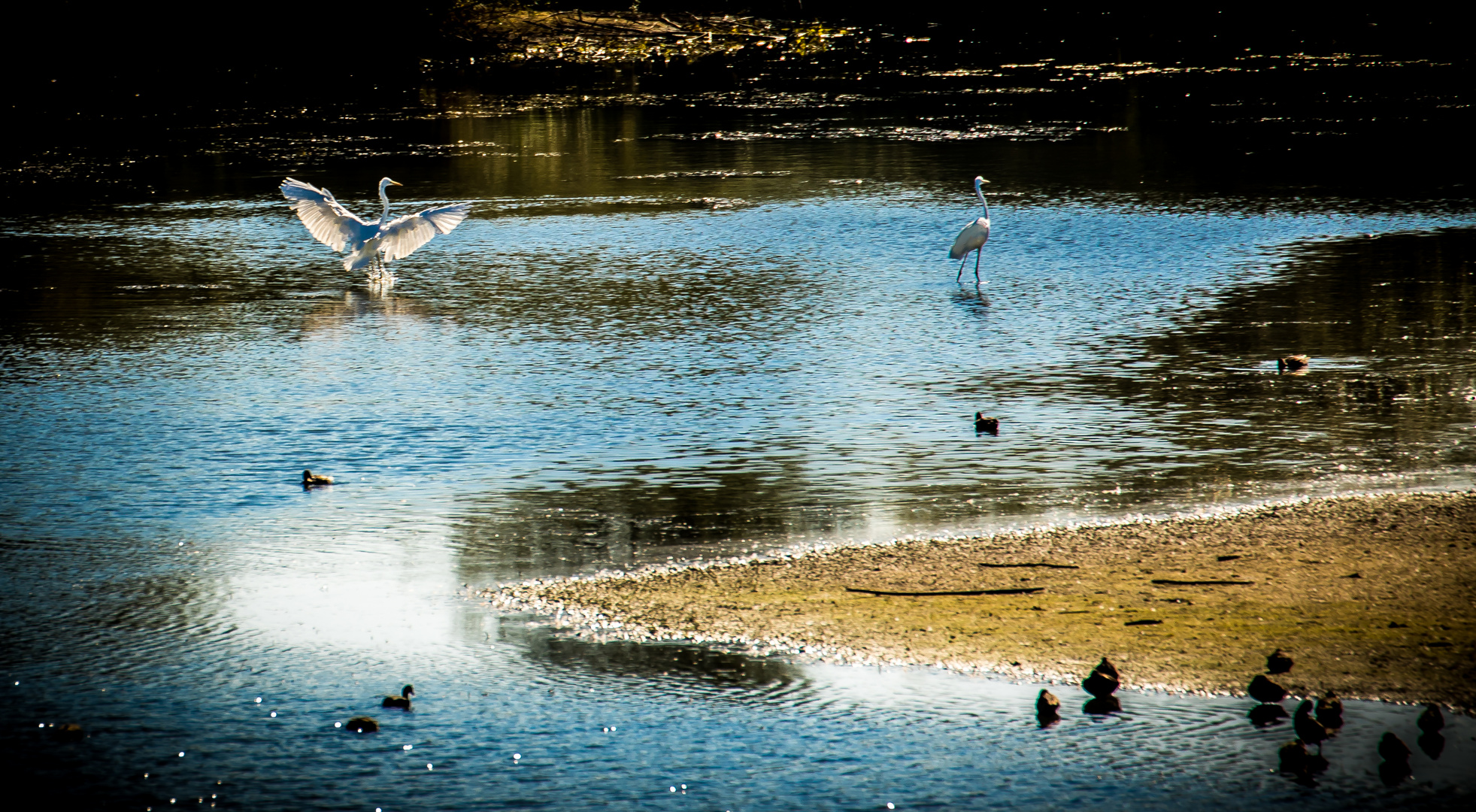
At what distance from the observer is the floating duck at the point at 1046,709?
6941 mm

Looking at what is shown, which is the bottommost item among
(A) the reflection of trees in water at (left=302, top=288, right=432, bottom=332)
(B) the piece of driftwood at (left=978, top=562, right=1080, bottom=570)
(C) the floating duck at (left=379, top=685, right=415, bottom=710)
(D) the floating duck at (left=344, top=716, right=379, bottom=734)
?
(D) the floating duck at (left=344, top=716, right=379, bottom=734)

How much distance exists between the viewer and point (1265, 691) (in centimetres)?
688

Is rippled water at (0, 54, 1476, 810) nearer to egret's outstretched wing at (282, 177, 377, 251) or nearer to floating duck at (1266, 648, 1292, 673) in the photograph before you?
floating duck at (1266, 648, 1292, 673)

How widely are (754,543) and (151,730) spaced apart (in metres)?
3.77

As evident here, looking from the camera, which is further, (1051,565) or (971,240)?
(971,240)

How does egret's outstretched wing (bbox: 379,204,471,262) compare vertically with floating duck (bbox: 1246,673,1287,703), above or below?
above

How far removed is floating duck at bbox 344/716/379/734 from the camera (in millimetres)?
7055

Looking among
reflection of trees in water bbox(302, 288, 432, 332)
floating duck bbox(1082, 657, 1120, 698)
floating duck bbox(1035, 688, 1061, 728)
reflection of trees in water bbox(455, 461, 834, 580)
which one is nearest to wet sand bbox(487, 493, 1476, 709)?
floating duck bbox(1082, 657, 1120, 698)

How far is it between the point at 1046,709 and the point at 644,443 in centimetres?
555

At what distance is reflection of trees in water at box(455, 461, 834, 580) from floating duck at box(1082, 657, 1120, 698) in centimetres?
290

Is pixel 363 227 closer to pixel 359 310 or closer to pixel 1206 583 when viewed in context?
pixel 359 310

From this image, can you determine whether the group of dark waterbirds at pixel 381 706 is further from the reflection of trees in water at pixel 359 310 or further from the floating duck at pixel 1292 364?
the reflection of trees in water at pixel 359 310

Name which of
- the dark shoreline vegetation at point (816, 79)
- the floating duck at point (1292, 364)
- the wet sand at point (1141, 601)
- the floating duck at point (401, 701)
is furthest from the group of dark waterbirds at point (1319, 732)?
the dark shoreline vegetation at point (816, 79)

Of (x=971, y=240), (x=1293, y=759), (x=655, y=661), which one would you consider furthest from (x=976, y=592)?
(x=971, y=240)
